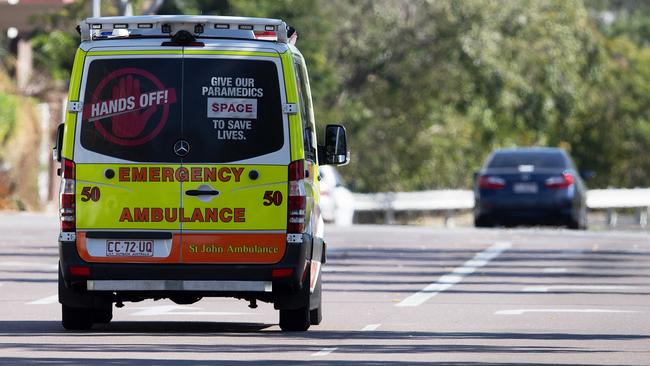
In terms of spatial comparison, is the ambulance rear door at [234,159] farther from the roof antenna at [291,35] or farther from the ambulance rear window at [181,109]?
the roof antenna at [291,35]

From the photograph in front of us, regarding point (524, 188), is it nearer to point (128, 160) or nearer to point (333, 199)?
point (333, 199)

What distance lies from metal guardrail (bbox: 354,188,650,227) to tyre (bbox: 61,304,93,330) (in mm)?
30041

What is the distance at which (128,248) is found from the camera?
1327cm

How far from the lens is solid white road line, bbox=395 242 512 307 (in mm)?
17606

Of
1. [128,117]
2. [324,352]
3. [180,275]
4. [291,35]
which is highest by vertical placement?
[291,35]

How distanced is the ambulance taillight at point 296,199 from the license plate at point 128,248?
0.96 metres

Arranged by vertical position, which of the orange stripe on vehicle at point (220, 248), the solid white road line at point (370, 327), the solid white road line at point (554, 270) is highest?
the orange stripe on vehicle at point (220, 248)

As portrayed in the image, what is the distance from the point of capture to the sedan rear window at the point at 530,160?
105ft

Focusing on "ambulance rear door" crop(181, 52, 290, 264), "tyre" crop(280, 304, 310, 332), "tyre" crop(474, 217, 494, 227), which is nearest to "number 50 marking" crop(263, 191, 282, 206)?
"ambulance rear door" crop(181, 52, 290, 264)

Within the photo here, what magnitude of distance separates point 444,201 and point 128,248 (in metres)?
32.8

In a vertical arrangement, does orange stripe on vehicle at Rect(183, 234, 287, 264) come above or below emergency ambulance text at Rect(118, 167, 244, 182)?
below

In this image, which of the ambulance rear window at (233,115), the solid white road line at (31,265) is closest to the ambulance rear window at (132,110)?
the ambulance rear window at (233,115)

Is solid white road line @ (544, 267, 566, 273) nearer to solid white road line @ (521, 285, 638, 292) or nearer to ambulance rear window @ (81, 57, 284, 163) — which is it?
solid white road line @ (521, 285, 638, 292)

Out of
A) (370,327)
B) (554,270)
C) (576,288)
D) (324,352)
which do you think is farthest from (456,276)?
(324,352)
